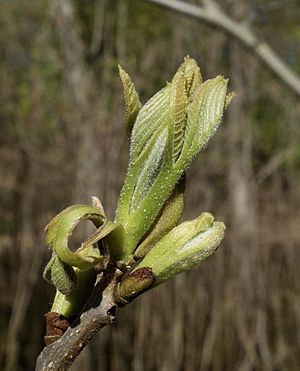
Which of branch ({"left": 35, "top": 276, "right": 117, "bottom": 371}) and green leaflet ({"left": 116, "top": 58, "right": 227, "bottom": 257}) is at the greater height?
green leaflet ({"left": 116, "top": 58, "right": 227, "bottom": 257})

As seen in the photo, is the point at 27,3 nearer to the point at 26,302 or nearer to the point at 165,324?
the point at 26,302

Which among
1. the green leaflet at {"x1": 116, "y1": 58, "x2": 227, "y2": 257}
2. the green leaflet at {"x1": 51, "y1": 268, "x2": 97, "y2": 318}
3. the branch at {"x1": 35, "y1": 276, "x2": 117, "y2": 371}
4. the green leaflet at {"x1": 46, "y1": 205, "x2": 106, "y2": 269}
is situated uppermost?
the green leaflet at {"x1": 116, "y1": 58, "x2": 227, "y2": 257}

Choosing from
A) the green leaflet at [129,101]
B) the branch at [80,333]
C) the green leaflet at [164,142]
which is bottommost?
the branch at [80,333]

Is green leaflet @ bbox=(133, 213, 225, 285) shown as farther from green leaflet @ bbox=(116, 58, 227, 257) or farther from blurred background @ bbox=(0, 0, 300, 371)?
blurred background @ bbox=(0, 0, 300, 371)

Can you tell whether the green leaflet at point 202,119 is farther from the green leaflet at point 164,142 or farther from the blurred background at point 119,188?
the blurred background at point 119,188

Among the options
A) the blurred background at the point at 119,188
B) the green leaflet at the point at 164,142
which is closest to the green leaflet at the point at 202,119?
the green leaflet at the point at 164,142

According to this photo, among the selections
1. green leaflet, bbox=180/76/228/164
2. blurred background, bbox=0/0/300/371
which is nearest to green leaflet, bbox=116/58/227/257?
green leaflet, bbox=180/76/228/164

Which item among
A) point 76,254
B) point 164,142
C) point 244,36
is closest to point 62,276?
point 76,254

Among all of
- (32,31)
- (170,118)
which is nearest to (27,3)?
(32,31)

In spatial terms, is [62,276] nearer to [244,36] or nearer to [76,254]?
[76,254]
